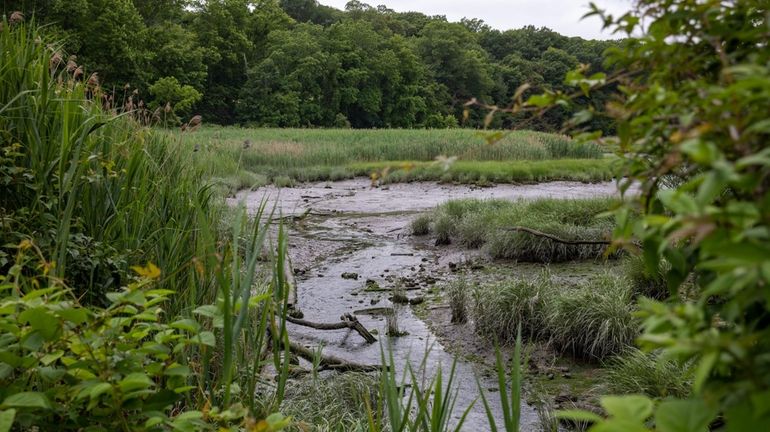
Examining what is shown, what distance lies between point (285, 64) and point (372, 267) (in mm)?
55046

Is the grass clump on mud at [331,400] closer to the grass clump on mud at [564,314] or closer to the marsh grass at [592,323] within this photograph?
the grass clump on mud at [564,314]

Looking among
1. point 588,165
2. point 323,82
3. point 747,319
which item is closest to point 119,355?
point 747,319

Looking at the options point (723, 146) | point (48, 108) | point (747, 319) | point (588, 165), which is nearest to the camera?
point (723, 146)

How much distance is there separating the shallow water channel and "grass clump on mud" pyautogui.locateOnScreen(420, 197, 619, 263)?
19.1 inches

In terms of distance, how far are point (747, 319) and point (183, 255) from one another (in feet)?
12.7

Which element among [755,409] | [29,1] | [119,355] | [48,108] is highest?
[29,1]

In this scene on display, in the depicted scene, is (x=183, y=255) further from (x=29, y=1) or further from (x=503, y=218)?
(x=29, y=1)

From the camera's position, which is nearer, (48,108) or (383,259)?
(48,108)

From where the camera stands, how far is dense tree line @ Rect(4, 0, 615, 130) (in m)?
44.1

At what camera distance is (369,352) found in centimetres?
596

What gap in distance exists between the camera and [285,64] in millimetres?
61625

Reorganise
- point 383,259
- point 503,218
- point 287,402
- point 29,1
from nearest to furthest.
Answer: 1. point 287,402
2. point 383,259
3. point 503,218
4. point 29,1

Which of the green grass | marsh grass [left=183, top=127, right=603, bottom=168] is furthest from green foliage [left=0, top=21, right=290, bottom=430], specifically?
marsh grass [left=183, top=127, right=603, bottom=168]

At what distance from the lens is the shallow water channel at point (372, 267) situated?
5.65 metres
